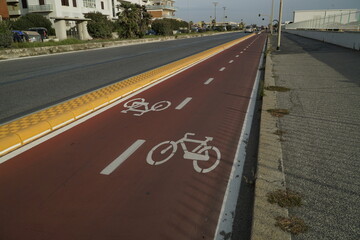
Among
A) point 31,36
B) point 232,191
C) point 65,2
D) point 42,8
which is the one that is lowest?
point 232,191

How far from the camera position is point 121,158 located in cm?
471

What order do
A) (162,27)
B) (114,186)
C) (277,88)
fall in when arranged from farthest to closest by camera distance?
(162,27)
(277,88)
(114,186)

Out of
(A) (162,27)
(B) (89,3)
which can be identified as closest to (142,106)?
(A) (162,27)

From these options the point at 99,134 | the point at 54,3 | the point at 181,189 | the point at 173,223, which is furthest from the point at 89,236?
the point at 54,3

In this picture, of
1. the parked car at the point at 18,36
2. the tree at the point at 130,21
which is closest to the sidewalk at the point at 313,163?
the parked car at the point at 18,36

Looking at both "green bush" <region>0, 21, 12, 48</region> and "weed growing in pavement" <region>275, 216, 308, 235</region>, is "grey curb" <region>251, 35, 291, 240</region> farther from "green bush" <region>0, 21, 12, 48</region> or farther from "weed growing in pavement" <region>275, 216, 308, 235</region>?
"green bush" <region>0, 21, 12, 48</region>

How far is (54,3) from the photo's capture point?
55844 mm

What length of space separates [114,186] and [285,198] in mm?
2150

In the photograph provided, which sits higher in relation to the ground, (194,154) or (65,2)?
(65,2)

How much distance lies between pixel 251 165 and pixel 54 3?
61502 millimetres

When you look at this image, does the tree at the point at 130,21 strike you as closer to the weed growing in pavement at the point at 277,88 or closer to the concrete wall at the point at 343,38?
the concrete wall at the point at 343,38

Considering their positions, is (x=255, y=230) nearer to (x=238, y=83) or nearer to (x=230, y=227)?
(x=230, y=227)

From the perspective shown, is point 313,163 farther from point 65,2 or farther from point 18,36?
point 65,2

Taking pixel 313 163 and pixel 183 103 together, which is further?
pixel 183 103
